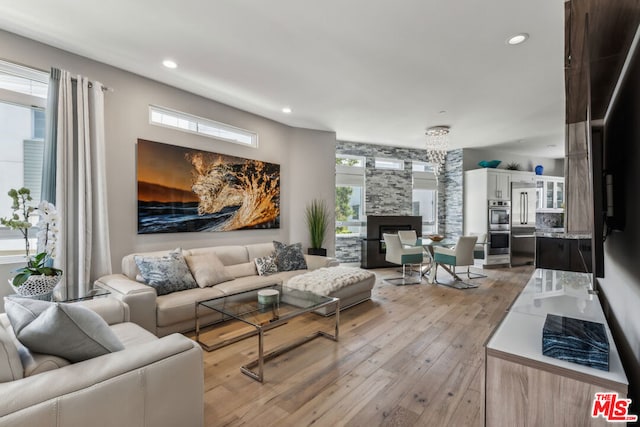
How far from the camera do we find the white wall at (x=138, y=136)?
9.62ft

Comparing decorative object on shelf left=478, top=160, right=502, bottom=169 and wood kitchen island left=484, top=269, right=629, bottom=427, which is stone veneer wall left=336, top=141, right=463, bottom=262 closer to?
decorative object on shelf left=478, top=160, right=502, bottom=169

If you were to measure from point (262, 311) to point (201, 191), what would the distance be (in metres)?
2.10

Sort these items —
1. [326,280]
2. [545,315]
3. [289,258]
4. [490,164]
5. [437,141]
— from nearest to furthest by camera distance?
[545,315]
[326,280]
[289,258]
[437,141]
[490,164]

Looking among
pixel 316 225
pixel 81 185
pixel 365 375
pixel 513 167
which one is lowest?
pixel 365 375

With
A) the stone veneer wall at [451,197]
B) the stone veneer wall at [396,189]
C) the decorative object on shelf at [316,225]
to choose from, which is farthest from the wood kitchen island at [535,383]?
the stone veneer wall at [451,197]

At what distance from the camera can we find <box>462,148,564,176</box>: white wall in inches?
290

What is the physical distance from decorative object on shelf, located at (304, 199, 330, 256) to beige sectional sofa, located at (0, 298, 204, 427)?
12.1ft

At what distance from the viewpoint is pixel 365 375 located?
7.48 ft

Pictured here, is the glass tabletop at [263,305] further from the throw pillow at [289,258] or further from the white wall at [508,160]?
the white wall at [508,160]

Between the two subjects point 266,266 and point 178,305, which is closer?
point 178,305

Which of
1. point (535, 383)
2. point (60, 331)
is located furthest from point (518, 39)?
point (60, 331)

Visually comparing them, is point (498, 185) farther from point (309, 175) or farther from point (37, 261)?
point (37, 261)

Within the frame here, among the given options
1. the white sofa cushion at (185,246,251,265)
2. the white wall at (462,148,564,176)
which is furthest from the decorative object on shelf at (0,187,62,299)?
the white wall at (462,148,564,176)

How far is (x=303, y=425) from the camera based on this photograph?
1.75 metres
